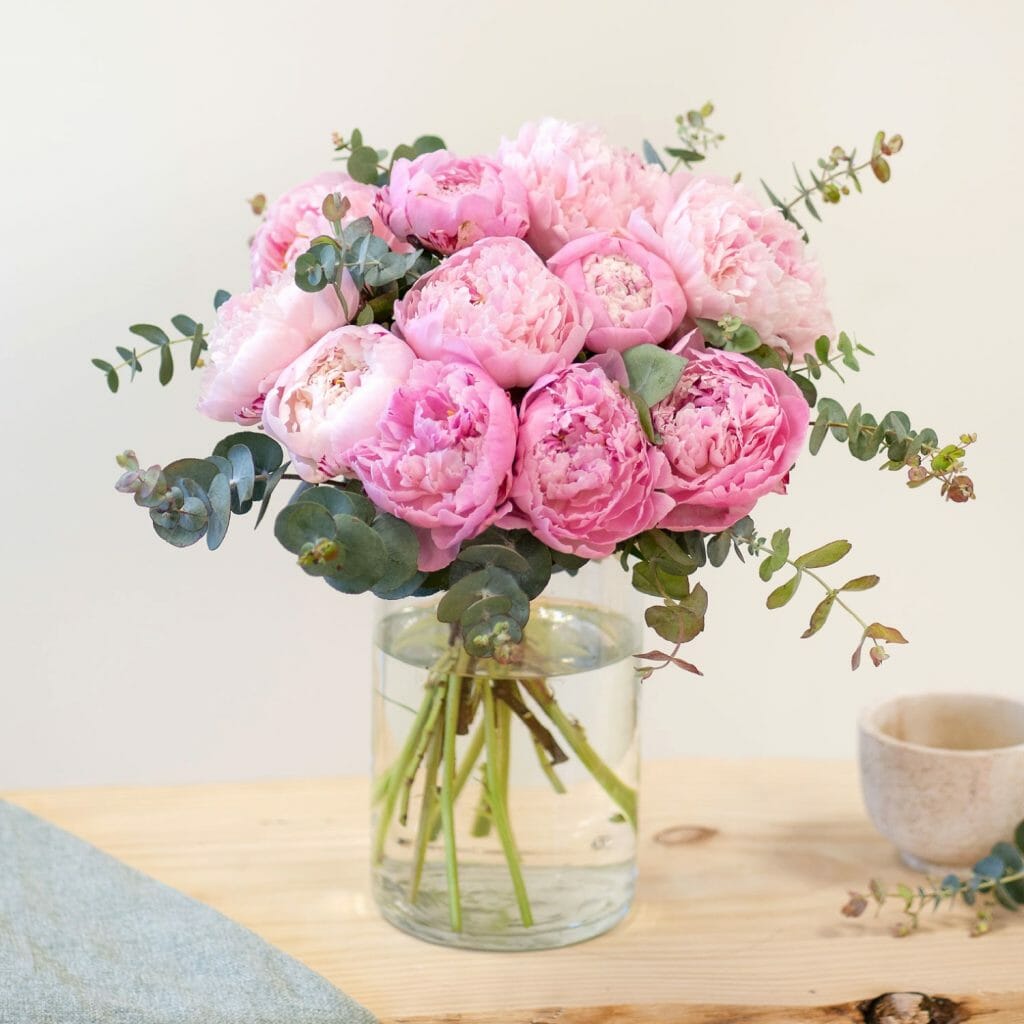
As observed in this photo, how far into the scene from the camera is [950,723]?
36.9 inches

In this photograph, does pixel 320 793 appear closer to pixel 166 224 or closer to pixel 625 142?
pixel 166 224

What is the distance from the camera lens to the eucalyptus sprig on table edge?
83 cm

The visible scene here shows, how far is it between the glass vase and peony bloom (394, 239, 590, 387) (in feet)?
0.64

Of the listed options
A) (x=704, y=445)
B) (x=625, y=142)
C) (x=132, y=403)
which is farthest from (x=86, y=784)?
(x=704, y=445)

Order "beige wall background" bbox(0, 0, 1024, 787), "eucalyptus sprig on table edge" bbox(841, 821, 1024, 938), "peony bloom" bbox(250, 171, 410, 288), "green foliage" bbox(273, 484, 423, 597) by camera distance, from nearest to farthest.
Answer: "green foliage" bbox(273, 484, 423, 597) → "peony bloom" bbox(250, 171, 410, 288) → "eucalyptus sprig on table edge" bbox(841, 821, 1024, 938) → "beige wall background" bbox(0, 0, 1024, 787)

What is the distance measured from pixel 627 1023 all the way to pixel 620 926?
10 centimetres

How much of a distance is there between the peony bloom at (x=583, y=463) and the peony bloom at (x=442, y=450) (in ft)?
0.04

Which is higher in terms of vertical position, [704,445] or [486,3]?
[486,3]

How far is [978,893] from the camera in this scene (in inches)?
34.0

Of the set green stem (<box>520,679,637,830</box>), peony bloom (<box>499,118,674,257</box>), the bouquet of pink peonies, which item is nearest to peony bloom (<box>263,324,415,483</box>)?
the bouquet of pink peonies

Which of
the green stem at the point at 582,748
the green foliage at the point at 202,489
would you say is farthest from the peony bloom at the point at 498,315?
the green stem at the point at 582,748

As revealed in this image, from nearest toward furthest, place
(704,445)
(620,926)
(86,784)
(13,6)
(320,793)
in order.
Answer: (704,445), (620,926), (320,793), (13,6), (86,784)

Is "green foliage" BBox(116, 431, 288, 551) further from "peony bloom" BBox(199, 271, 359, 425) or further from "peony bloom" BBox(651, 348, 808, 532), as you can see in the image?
"peony bloom" BBox(651, 348, 808, 532)

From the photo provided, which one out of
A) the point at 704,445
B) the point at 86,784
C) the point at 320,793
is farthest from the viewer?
the point at 86,784
